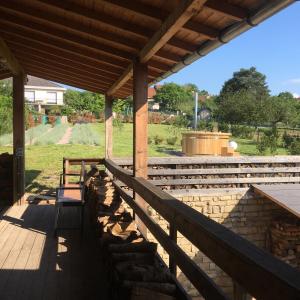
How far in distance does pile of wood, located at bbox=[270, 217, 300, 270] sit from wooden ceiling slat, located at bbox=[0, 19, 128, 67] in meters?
4.98

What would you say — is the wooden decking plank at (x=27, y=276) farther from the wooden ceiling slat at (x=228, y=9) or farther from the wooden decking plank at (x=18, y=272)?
the wooden ceiling slat at (x=228, y=9)

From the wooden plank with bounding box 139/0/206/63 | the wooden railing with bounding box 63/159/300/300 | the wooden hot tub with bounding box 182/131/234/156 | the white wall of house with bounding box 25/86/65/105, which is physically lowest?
the wooden railing with bounding box 63/159/300/300

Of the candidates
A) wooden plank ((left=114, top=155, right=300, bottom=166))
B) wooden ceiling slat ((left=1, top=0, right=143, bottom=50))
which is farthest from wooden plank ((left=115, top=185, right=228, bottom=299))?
wooden plank ((left=114, top=155, right=300, bottom=166))

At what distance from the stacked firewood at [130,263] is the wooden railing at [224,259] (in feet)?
0.55

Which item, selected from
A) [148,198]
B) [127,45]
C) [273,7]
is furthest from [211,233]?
[127,45]

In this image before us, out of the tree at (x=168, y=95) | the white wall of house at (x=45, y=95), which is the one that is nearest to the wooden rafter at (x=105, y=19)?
the white wall of house at (x=45, y=95)

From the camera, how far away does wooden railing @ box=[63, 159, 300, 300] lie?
1338 millimetres

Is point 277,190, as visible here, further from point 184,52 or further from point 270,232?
point 184,52

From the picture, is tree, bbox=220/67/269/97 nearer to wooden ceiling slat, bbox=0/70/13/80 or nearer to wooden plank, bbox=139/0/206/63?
wooden ceiling slat, bbox=0/70/13/80

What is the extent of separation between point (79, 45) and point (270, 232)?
5.83 m

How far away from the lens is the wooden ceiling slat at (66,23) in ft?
12.6

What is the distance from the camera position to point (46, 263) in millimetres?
4293

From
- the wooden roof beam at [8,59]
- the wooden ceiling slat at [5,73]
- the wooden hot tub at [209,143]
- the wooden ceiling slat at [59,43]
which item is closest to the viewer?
the wooden ceiling slat at [59,43]

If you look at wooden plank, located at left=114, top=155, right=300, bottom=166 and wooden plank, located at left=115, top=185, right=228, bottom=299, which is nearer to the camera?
wooden plank, located at left=115, top=185, right=228, bottom=299
